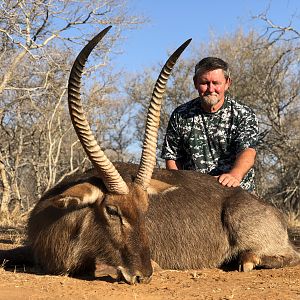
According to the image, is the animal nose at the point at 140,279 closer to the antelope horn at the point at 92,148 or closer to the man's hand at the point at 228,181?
the antelope horn at the point at 92,148

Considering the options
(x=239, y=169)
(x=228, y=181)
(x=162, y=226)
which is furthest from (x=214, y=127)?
(x=162, y=226)

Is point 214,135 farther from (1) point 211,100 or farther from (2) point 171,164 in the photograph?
(2) point 171,164

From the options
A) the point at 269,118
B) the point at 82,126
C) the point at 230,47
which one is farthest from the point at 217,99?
the point at 230,47

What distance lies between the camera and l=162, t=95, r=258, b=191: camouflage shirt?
22.6 feet

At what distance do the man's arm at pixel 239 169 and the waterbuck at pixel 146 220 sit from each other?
0.09 meters

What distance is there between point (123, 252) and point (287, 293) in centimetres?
130

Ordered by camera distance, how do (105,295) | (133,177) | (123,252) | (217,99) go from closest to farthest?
(105,295), (123,252), (133,177), (217,99)

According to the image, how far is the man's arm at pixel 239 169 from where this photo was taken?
19.6 feet

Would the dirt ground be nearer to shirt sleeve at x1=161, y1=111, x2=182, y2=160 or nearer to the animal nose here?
the animal nose

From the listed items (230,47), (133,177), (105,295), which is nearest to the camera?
(105,295)

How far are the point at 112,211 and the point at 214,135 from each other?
8.84 feet

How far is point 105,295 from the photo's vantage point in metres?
4.00

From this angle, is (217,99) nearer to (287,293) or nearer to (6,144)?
(287,293)

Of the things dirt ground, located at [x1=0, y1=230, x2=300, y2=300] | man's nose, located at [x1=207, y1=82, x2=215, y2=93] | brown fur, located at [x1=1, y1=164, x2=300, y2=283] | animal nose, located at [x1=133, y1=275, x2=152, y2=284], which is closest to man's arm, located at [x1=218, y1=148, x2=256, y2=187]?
brown fur, located at [x1=1, y1=164, x2=300, y2=283]
